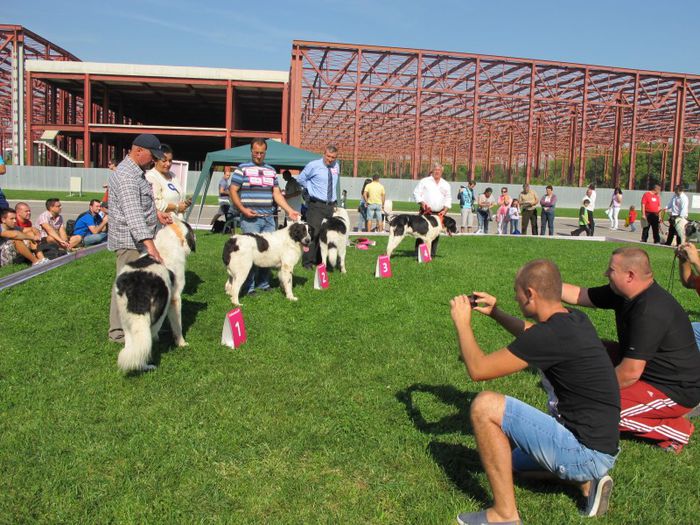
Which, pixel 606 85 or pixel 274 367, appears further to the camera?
pixel 606 85

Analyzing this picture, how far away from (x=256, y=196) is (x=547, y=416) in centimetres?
560

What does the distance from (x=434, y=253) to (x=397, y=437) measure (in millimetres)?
8257

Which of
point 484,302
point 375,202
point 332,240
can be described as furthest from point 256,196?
point 375,202

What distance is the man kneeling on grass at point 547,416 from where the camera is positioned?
2695 mm

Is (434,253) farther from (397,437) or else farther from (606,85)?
(606,85)

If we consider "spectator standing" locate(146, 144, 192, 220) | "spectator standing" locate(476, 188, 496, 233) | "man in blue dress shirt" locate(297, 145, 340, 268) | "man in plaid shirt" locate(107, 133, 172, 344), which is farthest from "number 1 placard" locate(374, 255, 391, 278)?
"spectator standing" locate(476, 188, 496, 233)

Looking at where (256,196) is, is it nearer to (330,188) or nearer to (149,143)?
(330,188)

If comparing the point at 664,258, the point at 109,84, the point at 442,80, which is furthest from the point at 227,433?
the point at 109,84

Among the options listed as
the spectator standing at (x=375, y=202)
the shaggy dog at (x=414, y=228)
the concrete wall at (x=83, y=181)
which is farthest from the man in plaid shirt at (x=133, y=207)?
the concrete wall at (x=83, y=181)

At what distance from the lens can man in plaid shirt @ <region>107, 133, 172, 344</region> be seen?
197 inches

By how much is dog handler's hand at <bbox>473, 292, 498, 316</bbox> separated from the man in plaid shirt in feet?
9.58

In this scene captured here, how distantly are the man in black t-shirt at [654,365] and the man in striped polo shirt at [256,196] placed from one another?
186 inches

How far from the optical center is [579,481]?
112 inches

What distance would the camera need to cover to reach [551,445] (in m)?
2.71
